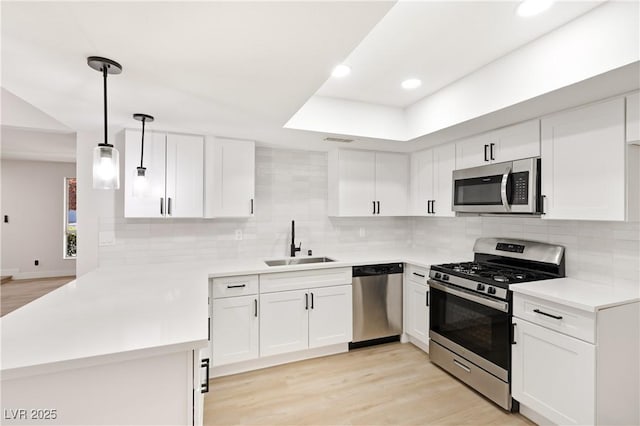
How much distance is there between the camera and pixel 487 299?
7.63 feet

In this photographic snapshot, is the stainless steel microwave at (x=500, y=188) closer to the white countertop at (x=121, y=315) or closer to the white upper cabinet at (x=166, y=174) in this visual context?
the white countertop at (x=121, y=315)

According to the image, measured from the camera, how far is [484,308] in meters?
2.36

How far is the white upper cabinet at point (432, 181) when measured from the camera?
3217 millimetres

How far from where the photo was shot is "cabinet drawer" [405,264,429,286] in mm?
3059

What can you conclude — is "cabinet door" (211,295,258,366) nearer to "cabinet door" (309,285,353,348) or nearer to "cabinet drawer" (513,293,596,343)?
"cabinet door" (309,285,353,348)

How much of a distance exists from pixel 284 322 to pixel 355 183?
66.6 inches

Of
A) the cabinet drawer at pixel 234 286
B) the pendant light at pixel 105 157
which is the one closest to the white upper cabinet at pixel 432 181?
the cabinet drawer at pixel 234 286

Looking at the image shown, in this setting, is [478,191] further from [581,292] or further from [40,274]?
[40,274]

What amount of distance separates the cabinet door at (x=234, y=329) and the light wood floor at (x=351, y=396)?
0.67 ft

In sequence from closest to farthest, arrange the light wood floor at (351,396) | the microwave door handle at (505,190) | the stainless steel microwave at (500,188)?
the light wood floor at (351,396) → the stainless steel microwave at (500,188) → the microwave door handle at (505,190)

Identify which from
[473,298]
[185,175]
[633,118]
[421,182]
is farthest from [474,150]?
[185,175]

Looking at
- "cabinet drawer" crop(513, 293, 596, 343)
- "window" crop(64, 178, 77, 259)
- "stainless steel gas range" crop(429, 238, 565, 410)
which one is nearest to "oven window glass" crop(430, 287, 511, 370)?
"stainless steel gas range" crop(429, 238, 565, 410)

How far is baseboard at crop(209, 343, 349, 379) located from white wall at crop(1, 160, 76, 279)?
5.93 m

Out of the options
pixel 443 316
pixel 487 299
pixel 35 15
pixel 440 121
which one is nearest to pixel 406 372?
pixel 443 316
